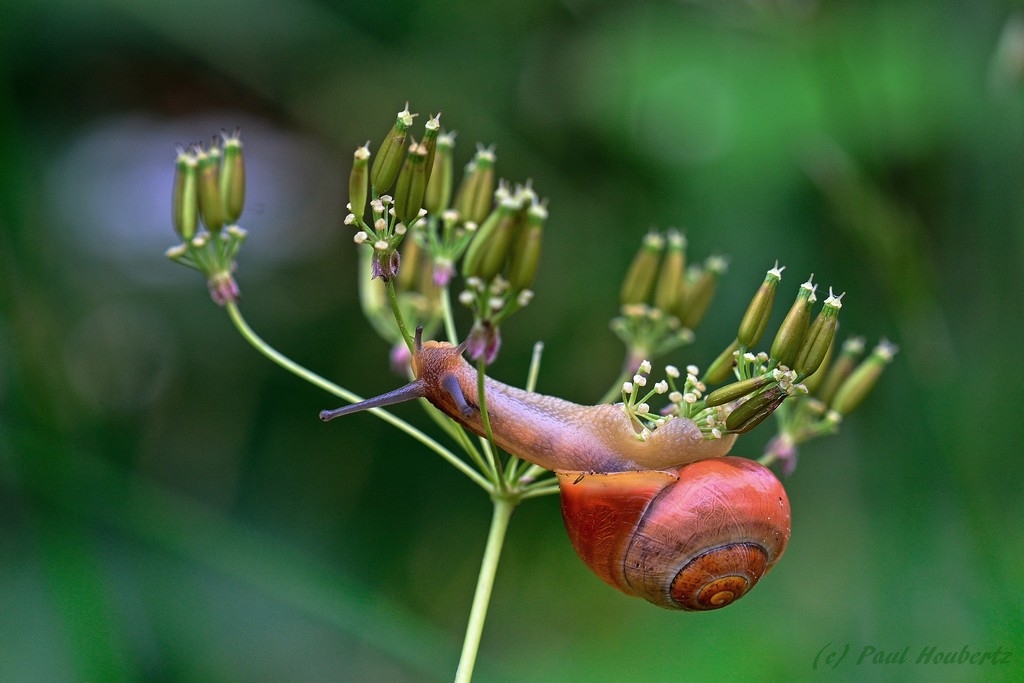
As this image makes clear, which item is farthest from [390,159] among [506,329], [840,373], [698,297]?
[506,329]

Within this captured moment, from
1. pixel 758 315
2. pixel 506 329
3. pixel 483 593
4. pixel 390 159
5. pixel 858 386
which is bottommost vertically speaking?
pixel 506 329

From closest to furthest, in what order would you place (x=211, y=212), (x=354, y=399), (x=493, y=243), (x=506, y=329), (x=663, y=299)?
1. (x=493, y=243)
2. (x=354, y=399)
3. (x=211, y=212)
4. (x=663, y=299)
5. (x=506, y=329)

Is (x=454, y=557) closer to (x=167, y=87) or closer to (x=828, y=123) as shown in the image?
(x=828, y=123)

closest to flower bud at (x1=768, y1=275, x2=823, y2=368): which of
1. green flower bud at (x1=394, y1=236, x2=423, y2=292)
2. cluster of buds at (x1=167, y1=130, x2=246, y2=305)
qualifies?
green flower bud at (x1=394, y1=236, x2=423, y2=292)

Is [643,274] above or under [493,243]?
under

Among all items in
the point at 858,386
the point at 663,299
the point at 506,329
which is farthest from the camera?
the point at 506,329

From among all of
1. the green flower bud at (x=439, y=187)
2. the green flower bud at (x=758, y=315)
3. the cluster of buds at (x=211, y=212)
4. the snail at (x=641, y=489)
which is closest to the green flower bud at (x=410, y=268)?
the green flower bud at (x=439, y=187)

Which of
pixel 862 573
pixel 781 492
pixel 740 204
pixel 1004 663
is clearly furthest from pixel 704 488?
pixel 740 204

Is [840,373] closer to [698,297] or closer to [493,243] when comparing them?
[698,297]
